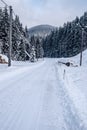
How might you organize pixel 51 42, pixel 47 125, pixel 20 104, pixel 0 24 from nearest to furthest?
pixel 47 125 → pixel 20 104 → pixel 0 24 → pixel 51 42

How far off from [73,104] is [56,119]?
234 cm

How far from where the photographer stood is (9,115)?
7855 millimetres

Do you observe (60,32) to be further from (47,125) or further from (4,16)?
(47,125)

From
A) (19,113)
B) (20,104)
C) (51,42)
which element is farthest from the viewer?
(51,42)

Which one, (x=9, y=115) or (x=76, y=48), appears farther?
(x=76, y=48)

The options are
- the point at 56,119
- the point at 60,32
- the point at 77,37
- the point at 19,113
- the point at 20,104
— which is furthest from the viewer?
the point at 60,32

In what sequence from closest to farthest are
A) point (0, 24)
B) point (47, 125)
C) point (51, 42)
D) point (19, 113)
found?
point (47, 125), point (19, 113), point (0, 24), point (51, 42)

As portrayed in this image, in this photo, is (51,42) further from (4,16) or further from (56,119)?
(56,119)

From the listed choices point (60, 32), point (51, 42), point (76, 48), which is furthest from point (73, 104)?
point (51, 42)

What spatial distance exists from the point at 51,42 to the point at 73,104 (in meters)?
148

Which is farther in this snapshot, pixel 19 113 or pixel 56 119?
pixel 19 113

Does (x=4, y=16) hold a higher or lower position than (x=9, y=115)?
higher

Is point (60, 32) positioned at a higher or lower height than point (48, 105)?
higher

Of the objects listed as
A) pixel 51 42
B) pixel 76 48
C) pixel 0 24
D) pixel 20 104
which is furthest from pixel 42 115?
pixel 51 42
